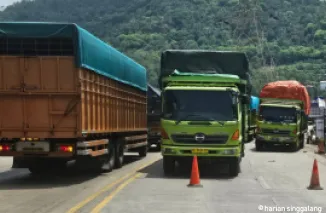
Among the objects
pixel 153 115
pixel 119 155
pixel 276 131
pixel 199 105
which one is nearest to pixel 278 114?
pixel 276 131

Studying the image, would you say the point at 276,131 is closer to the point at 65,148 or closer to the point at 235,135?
the point at 235,135

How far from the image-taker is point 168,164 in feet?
51.7

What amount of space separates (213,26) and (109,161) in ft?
407

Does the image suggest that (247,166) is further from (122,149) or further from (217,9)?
(217,9)

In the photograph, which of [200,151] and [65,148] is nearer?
[65,148]

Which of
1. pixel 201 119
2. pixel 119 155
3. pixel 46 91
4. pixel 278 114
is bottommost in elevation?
pixel 119 155

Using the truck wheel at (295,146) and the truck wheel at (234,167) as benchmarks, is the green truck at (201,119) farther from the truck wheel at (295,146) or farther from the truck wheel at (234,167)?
the truck wheel at (295,146)

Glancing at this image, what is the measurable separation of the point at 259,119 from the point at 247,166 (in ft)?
35.0

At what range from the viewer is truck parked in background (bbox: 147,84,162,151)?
27.5 m

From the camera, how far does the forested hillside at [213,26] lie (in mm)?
101438

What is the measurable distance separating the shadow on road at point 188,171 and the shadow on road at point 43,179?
175cm

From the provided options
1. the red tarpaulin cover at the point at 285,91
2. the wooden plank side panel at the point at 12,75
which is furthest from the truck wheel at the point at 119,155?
the red tarpaulin cover at the point at 285,91

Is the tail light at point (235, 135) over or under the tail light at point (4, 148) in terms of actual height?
over

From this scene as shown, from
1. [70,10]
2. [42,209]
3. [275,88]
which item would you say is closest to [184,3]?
[70,10]
